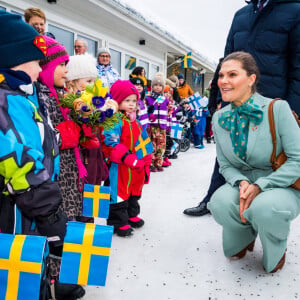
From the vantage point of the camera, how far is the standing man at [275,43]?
251cm

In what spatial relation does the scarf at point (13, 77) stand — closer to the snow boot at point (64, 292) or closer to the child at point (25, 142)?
the child at point (25, 142)

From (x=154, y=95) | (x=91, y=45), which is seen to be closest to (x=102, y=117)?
(x=154, y=95)

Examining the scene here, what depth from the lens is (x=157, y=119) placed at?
5.26 metres

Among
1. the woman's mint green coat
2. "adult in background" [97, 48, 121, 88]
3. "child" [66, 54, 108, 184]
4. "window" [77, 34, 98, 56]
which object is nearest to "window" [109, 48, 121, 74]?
"window" [77, 34, 98, 56]

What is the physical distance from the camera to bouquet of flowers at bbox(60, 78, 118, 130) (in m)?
1.78

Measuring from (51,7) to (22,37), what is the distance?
15.2 feet

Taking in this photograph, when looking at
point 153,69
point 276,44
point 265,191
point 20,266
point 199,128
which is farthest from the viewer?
point 153,69

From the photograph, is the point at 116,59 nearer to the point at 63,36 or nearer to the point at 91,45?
the point at 91,45

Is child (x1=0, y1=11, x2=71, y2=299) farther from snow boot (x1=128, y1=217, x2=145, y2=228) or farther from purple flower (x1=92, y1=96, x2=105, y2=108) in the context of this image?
snow boot (x1=128, y1=217, x2=145, y2=228)

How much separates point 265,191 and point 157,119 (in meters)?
3.35

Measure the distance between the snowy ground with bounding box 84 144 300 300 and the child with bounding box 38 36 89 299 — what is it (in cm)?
40

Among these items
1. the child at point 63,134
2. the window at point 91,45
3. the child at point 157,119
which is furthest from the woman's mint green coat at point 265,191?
the window at point 91,45

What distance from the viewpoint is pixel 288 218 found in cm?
197

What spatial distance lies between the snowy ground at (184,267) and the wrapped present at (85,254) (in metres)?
0.69
